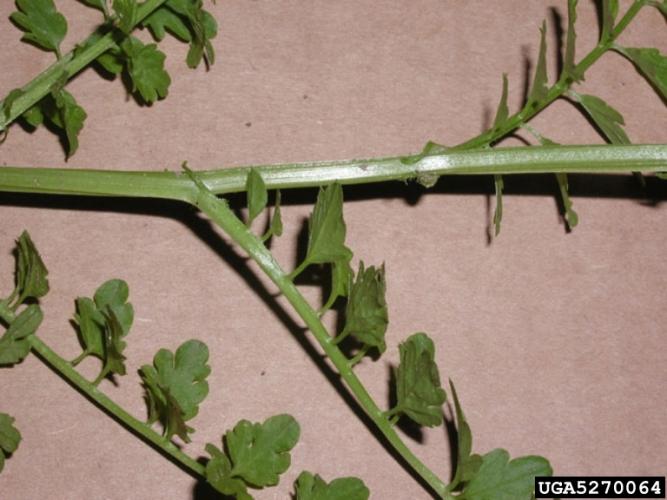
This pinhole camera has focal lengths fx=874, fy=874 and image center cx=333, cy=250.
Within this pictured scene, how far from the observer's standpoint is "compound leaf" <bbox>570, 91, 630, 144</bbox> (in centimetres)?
112

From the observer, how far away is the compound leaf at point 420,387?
1030mm

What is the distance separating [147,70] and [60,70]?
0.41 ft

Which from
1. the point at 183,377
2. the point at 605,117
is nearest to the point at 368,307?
the point at 183,377

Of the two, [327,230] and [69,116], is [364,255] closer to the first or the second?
[327,230]

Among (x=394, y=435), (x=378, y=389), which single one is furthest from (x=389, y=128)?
(x=394, y=435)

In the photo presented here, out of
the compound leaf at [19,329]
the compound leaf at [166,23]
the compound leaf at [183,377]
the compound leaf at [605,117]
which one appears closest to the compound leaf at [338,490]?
the compound leaf at [183,377]

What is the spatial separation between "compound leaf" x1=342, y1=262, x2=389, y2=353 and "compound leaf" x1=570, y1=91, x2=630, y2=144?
0.36 m

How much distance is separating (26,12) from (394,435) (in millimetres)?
762

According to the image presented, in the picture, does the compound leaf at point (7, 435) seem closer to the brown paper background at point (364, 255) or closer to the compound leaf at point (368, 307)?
the brown paper background at point (364, 255)

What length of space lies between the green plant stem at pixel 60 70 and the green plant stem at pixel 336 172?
79mm

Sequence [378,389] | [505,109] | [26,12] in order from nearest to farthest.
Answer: [505,109]
[26,12]
[378,389]

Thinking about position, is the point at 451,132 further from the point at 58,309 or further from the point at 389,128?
the point at 58,309

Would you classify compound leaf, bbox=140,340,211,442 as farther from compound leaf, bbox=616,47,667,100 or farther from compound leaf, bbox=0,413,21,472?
compound leaf, bbox=616,47,667,100

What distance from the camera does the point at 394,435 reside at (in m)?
1.05
